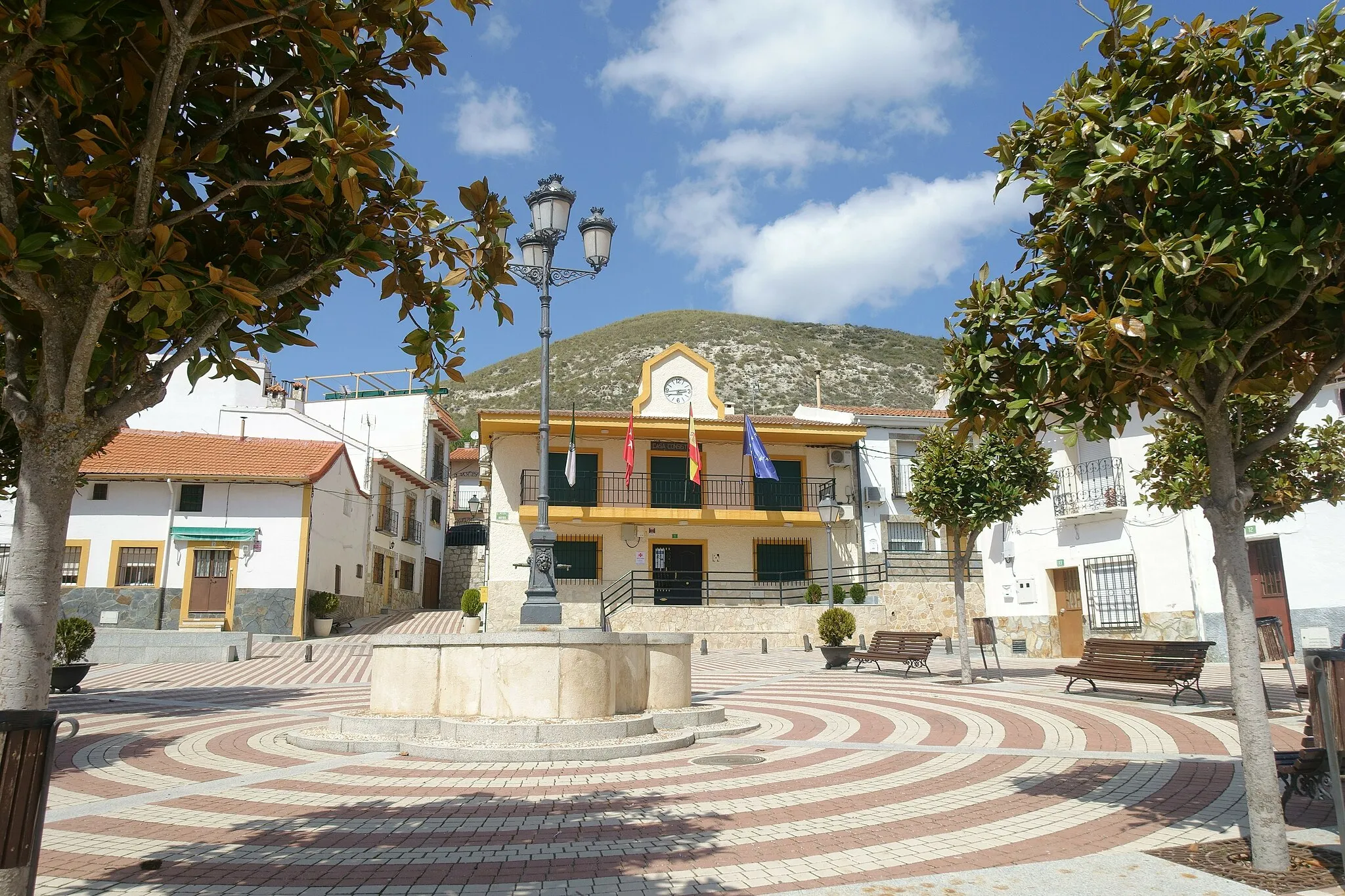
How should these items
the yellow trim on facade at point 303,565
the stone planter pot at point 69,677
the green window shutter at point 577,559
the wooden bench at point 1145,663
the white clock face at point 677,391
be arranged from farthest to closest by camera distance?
the white clock face at point 677,391
the green window shutter at point 577,559
the yellow trim on facade at point 303,565
the stone planter pot at point 69,677
the wooden bench at point 1145,663

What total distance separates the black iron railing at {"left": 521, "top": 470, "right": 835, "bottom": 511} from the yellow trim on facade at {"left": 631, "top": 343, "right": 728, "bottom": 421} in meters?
2.31

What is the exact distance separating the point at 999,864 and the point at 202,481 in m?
25.4

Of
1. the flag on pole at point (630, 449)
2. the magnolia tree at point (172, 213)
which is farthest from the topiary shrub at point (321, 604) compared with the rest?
the magnolia tree at point (172, 213)

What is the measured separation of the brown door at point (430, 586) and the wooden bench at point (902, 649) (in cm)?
2538

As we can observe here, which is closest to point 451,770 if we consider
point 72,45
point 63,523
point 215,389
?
point 63,523

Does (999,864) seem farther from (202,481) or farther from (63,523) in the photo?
(202,481)

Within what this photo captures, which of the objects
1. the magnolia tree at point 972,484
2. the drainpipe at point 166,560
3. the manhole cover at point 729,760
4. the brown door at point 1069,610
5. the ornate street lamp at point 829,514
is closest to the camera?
the manhole cover at point 729,760

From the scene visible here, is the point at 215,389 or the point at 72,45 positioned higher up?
the point at 215,389

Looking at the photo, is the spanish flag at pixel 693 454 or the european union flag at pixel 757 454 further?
the spanish flag at pixel 693 454

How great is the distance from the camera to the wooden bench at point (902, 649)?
16.2 meters

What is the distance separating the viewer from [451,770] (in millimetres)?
7969

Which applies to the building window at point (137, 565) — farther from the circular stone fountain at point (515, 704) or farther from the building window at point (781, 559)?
the circular stone fountain at point (515, 704)

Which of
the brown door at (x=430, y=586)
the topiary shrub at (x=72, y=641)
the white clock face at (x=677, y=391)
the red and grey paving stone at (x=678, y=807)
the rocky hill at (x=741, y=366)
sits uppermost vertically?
the rocky hill at (x=741, y=366)

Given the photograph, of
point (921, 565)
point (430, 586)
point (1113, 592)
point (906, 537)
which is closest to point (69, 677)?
point (1113, 592)
